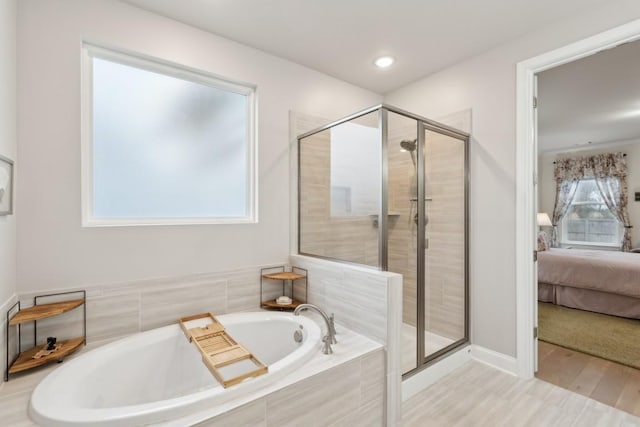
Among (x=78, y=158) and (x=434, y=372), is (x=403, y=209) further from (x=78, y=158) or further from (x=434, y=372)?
(x=78, y=158)

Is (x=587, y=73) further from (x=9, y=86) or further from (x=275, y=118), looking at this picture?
(x=9, y=86)

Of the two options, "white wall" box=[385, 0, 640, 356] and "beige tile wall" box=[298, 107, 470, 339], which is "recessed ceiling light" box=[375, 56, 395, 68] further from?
"beige tile wall" box=[298, 107, 470, 339]

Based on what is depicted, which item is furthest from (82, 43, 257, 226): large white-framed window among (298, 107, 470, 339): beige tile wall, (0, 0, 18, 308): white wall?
(298, 107, 470, 339): beige tile wall

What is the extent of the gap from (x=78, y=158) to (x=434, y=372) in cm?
272

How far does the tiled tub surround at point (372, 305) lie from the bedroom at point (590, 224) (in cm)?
134

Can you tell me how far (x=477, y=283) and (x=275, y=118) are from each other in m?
2.15

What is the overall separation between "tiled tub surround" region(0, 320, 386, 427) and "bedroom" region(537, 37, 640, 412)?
4.91 feet

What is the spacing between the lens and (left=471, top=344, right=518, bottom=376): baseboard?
7.39ft

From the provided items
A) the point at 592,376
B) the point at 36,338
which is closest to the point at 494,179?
the point at 592,376

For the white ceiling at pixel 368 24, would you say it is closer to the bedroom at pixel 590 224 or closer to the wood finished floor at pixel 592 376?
the bedroom at pixel 590 224

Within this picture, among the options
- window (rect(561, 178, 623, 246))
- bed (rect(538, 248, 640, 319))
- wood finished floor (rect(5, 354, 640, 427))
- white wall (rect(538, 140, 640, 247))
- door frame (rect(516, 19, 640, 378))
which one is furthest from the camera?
window (rect(561, 178, 623, 246))

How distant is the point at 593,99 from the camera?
11.7 ft

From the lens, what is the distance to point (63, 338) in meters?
1.69

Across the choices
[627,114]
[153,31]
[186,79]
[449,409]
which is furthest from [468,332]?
[627,114]
